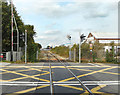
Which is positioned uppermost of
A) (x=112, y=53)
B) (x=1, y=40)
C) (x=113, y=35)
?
(x=113, y=35)

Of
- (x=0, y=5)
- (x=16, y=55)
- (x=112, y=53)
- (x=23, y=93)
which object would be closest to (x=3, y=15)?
(x=0, y=5)

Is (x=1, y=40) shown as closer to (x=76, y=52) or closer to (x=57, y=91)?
(x=76, y=52)

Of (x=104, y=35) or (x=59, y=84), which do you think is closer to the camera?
(x=59, y=84)

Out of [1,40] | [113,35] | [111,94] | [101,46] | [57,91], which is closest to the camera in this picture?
[111,94]

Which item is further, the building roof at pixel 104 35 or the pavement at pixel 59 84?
the building roof at pixel 104 35

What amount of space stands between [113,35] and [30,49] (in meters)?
45.8

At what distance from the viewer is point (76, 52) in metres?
24.9

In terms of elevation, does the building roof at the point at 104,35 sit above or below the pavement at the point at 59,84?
above

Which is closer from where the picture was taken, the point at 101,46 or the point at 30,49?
the point at 30,49

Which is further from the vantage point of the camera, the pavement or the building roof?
the building roof

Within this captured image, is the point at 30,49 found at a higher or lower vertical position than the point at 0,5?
lower

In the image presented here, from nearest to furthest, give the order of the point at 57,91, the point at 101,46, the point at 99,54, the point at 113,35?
the point at 57,91
the point at 99,54
the point at 101,46
the point at 113,35

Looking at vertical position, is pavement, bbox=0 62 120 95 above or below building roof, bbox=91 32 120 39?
below

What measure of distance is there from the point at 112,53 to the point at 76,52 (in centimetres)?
552
